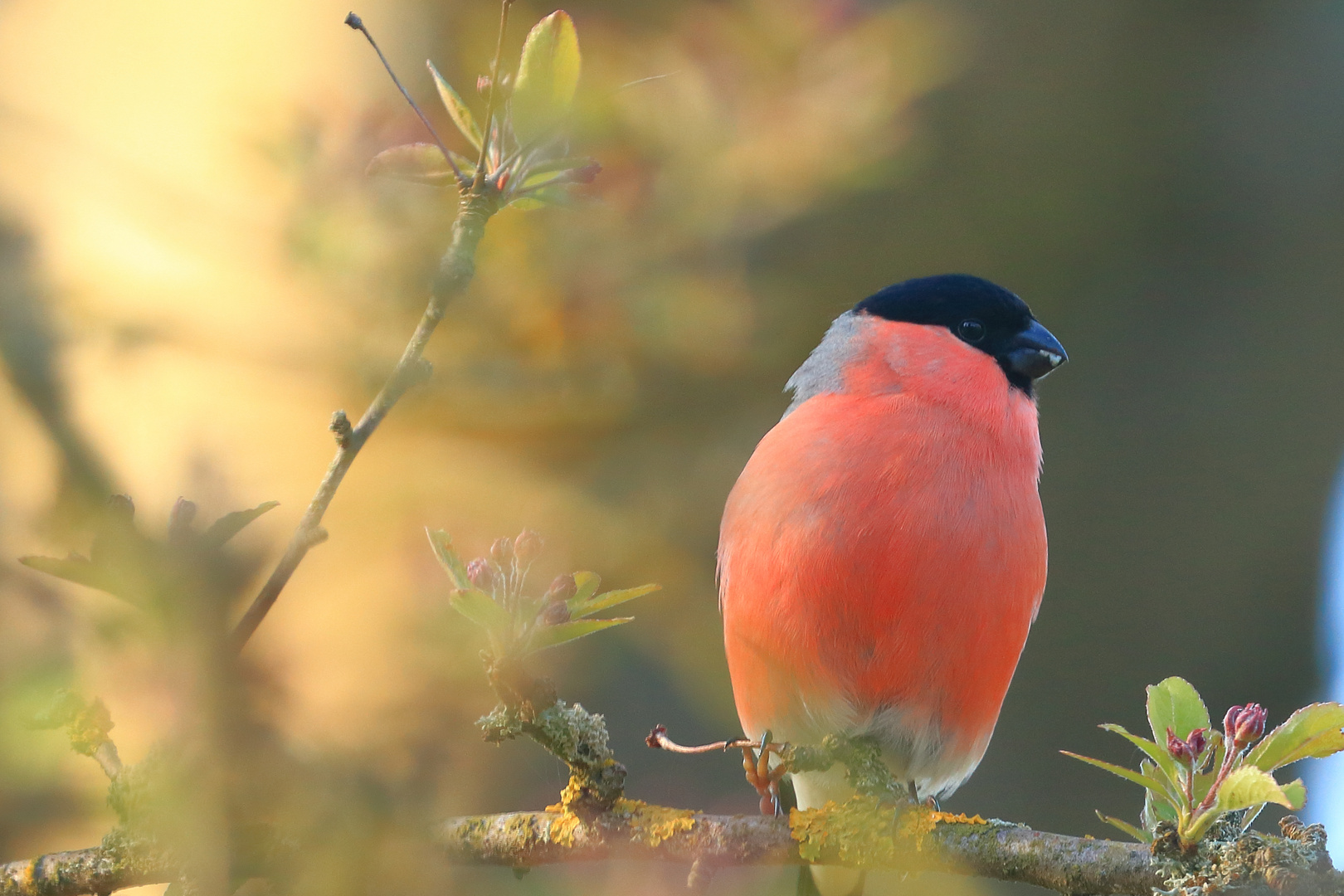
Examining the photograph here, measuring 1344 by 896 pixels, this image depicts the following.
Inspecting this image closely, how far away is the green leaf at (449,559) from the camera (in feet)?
4.34

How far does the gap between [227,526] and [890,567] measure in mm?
1380

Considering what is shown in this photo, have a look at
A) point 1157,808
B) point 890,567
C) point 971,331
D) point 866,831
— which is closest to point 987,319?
point 971,331

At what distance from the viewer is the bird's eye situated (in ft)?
9.64

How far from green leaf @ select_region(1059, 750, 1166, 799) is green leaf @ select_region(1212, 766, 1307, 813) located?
7 centimetres

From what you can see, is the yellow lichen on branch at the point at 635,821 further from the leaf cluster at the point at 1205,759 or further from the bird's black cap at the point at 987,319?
the bird's black cap at the point at 987,319

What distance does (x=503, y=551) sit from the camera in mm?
1360

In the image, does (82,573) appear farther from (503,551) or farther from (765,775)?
(765,775)

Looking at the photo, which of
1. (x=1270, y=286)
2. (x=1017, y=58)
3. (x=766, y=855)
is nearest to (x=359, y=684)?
(x=766, y=855)

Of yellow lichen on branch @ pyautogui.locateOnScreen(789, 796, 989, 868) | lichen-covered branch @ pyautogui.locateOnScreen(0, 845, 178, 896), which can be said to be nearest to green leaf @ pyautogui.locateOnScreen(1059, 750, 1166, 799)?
yellow lichen on branch @ pyautogui.locateOnScreen(789, 796, 989, 868)

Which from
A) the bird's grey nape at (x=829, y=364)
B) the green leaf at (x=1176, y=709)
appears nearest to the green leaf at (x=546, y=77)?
the green leaf at (x=1176, y=709)

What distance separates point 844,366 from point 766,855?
1.41 meters

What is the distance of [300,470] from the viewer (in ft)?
8.87

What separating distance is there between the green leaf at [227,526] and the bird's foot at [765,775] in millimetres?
1121

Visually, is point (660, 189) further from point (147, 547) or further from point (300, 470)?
point (147, 547)
